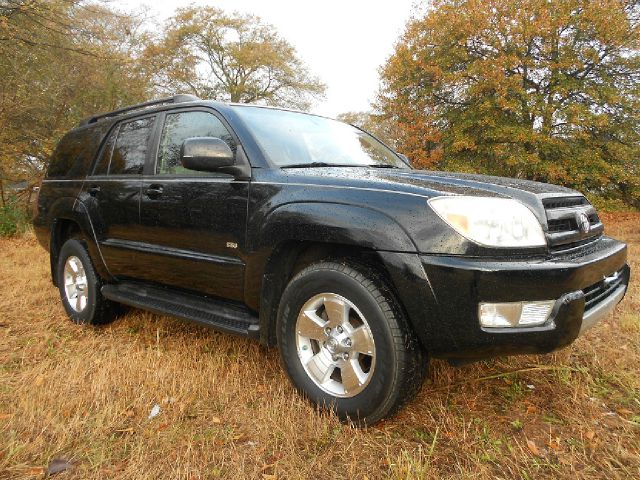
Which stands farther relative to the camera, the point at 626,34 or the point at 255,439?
the point at 626,34

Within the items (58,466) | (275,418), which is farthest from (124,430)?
(275,418)

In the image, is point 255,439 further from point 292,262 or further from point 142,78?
point 142,78

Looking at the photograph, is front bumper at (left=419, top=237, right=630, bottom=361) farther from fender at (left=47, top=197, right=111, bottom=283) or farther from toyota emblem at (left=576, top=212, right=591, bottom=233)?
fender at (left=47, top=197, right=111, bottom=283)

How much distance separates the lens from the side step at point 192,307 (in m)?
2.61

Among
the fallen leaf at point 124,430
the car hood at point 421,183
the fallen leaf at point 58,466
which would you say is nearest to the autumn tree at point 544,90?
the car hood at point 421,183

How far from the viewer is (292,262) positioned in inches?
98.4

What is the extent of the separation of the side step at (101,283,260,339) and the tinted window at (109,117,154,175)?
3.02 feet

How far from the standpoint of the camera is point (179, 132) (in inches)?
126

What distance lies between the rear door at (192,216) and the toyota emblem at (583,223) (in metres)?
1.80

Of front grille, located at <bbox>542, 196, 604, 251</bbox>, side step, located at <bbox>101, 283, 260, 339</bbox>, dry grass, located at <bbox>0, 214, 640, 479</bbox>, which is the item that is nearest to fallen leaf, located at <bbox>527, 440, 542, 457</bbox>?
dry grass, located at <bbox>0, 214, 640, 479</bbox>

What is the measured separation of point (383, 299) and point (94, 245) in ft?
8.83

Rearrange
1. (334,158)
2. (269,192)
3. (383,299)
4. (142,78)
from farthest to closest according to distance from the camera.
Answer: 1. (142,78)
2. (334,158)
3. (269,192)
4. (383,299)

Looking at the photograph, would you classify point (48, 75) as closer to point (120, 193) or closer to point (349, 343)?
point (120, 193)

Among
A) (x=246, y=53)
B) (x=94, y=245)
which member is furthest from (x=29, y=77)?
(x=246, y=53)
